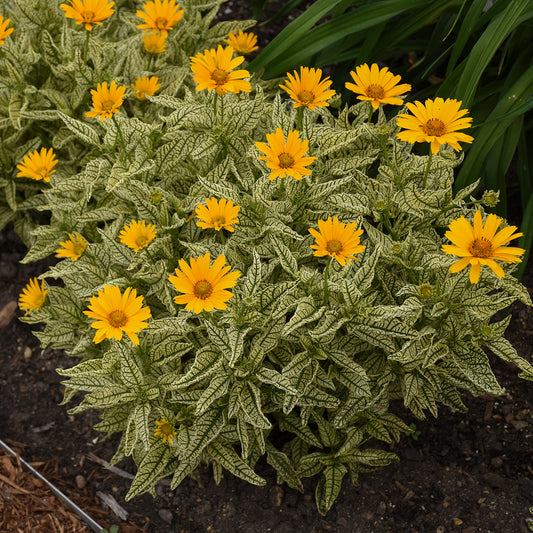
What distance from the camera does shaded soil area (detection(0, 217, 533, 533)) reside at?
213 centimetres

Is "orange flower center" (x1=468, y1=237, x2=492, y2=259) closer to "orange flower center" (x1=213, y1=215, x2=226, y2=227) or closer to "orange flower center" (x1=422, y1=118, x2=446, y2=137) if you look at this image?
"orange flower center" (x1=422, y1=118, x2=446, y2=137)

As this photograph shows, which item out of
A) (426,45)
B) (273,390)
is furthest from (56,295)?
(426,45)

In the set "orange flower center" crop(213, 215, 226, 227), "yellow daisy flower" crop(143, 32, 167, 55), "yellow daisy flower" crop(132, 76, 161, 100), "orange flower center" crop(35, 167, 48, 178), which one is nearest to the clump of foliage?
"orange flower center" crop(213, 215, 226, 227)

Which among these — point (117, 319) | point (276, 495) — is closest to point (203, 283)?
point (117, 319)

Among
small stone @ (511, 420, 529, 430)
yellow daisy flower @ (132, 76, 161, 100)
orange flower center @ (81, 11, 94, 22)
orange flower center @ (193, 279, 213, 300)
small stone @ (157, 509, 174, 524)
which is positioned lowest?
small stone @ (157, 509, 174, 524)

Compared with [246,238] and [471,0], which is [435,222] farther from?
[471,0]

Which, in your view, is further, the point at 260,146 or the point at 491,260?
the point at 260,146

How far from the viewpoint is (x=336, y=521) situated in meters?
2.15

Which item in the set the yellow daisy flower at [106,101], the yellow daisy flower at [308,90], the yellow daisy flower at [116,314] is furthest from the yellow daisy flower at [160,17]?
the yellow daisy flower at [116,314]

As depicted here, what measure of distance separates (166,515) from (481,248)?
1.46 m

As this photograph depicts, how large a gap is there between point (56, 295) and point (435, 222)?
1.30m

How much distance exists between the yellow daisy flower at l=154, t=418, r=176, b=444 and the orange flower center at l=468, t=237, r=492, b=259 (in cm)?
100

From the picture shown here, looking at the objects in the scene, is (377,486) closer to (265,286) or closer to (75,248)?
(265,286)

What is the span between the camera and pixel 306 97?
188 cm
